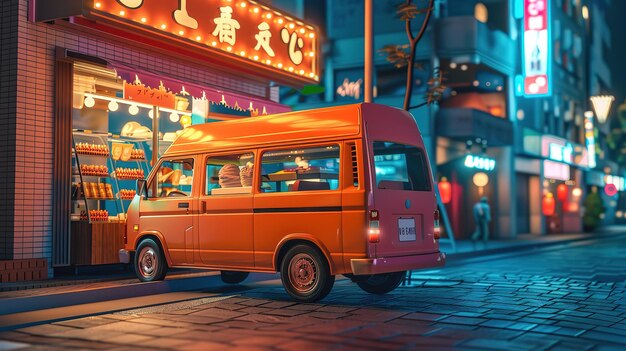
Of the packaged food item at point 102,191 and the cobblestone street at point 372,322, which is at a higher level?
the packaged food item at point 102,191

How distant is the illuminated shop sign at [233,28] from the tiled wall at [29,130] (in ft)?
3.55

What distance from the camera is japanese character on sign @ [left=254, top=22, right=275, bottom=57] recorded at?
16.0 m

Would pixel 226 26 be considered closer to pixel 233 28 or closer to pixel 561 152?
pixel 233 28

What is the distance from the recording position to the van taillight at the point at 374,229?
32.0 ft

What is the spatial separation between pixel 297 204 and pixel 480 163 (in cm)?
2119

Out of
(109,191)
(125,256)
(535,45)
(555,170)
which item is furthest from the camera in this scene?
(555,170)

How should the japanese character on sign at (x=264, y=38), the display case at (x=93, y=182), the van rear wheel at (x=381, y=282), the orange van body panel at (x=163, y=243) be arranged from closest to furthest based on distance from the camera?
the van rear wheel at (x=381, y=282), the orange van body panel at (x=163, y=243), the display case at (x=93, y=182), the japanese character on sign at (x=264, y=38)

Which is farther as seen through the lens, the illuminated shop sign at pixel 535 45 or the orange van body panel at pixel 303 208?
the illuminated shop sign at pixel 535 45

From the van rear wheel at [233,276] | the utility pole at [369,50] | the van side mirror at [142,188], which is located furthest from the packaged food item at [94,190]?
the utility pole at [369,50]

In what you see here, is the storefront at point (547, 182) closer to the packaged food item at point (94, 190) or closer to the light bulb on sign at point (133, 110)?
the light bulb on sign at point (133, 110)

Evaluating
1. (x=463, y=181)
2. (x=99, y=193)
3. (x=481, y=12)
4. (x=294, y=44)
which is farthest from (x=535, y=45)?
(x=99, y=193)

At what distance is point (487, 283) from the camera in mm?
13445

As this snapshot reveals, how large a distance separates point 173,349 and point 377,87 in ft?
76.0

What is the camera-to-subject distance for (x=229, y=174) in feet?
38.0
